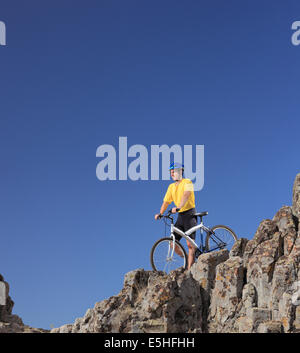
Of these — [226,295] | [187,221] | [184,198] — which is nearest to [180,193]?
[184,198]

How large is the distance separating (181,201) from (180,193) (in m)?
0.39

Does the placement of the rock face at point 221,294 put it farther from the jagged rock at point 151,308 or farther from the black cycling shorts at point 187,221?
the black cycling shorts at point 187,221

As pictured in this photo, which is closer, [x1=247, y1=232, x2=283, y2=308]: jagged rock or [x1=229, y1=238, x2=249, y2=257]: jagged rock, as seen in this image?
[x1=247, y1=232, x2=283, y2=308]: jagged rock

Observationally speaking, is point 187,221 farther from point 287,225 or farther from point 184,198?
point 287,225

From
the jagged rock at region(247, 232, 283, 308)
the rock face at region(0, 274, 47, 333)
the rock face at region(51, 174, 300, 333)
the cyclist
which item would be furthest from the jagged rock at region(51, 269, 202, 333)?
the rock face at region(0, 274, 47, 333)

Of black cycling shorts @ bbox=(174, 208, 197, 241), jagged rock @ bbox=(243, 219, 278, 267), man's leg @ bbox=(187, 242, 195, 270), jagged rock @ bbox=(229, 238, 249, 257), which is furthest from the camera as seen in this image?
black cycling shorts @ bbox=(174, 208, 197, 241)

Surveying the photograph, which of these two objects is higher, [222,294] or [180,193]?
Answer: [180,193]

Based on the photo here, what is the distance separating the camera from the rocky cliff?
1617cm

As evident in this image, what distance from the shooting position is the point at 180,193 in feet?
69.2

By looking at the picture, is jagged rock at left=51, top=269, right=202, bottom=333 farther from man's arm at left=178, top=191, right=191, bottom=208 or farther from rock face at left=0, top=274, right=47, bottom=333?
rock face at left=0, top=274, right=47, bottom=333
